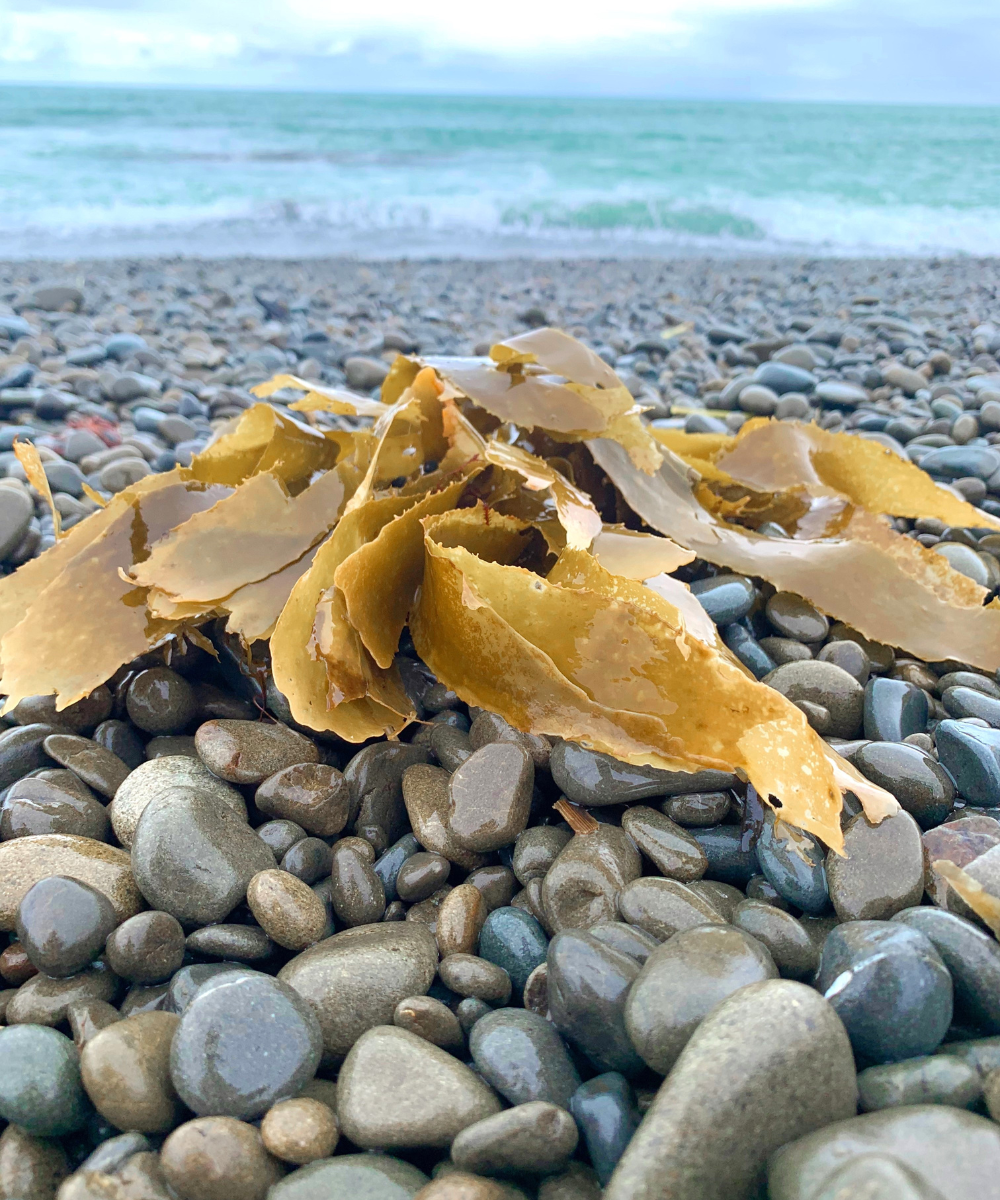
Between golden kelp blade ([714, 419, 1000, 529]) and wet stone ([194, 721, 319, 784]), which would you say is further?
golden kelp blade ([714, 419, 1000, 529])

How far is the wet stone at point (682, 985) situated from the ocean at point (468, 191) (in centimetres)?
833

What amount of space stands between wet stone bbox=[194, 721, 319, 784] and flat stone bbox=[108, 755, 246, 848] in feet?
0.06

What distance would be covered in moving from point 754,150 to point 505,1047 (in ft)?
61.2

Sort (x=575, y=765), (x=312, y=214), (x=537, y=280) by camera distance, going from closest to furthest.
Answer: (x=575, y=765) → (x=537, y=280) → (x=312, y=214)

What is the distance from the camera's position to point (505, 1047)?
0.83 m

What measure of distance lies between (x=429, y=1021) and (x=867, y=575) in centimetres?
103

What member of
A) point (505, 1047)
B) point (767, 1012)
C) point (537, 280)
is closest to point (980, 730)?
point (767, 1012)

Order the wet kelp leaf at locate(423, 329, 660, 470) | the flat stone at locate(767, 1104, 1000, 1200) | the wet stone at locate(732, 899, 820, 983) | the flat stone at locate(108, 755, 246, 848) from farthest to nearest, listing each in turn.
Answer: the wet kelp leaf at locate(423, 329, 660, 470) → the flat stone at locate(108, 755, 246, 848) → the wet stone at locate(732, 899, 820, 983) → the flat stone at locate(767, 1104, 1000, 1200)

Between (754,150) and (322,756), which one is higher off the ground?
(754,150)

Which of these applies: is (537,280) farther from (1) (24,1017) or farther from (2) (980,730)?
(1) (24,1017)

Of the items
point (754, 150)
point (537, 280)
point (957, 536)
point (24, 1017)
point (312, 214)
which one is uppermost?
point (754, 150)

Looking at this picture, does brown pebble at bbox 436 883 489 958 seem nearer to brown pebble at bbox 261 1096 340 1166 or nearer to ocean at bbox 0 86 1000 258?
brown pebble at bbox 261 1096 340 1166

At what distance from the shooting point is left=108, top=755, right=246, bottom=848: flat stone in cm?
114

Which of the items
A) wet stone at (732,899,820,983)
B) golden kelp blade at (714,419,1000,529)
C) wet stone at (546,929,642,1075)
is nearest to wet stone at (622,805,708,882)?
wet stone at (732,899,820,983)
